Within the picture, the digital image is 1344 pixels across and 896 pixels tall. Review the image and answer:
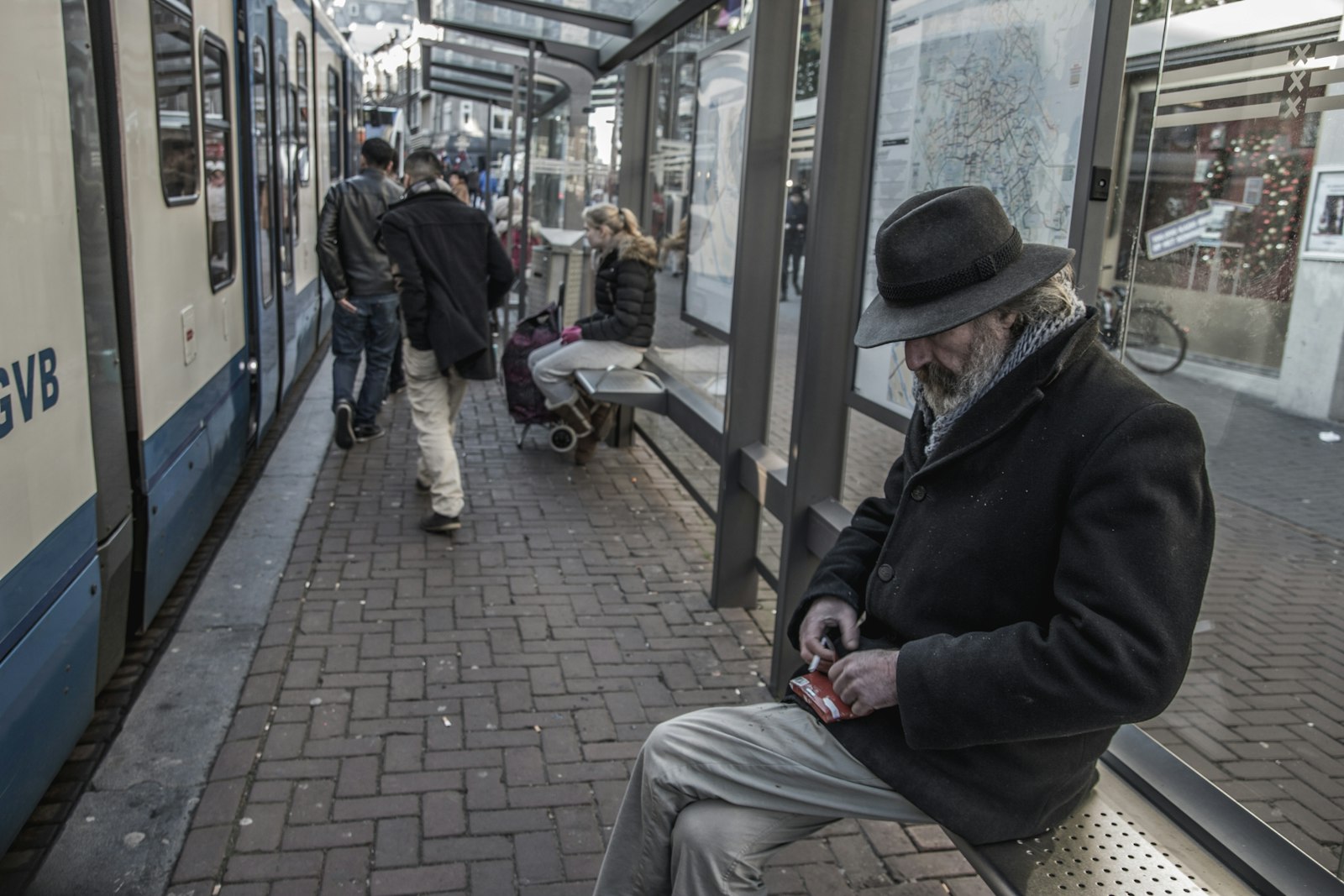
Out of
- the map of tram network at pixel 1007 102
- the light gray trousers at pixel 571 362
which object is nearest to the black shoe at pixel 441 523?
the light gray trousers at pixel 571 362

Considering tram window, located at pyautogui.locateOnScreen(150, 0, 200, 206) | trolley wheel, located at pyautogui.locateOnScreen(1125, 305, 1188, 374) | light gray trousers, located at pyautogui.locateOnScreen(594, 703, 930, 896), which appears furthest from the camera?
tram window, located at pyautogui.locateOnScreen(150, 0, 200, 206)

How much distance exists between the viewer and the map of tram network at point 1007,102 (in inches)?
119

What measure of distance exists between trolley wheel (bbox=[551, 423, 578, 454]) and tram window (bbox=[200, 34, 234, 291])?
2.42 metres

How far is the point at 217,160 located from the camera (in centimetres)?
570

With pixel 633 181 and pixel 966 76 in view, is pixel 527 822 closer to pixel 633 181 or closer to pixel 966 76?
pixel 966 76

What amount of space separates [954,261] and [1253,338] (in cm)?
91

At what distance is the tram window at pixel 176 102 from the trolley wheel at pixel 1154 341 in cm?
353

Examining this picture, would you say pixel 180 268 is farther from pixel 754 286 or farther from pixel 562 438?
pixel 562 438

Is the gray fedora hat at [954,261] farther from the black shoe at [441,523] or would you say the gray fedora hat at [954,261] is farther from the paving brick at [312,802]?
the black shoe at [441,523]

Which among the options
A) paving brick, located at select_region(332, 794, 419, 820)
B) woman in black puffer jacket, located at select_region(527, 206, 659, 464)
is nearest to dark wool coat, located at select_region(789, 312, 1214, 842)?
paving brick, located at select_region(332, 794, 419, 820)

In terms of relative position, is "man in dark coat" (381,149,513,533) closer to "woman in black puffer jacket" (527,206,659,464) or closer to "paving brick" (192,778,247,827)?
"woman in black puffer jacket" (527,206,659,464)

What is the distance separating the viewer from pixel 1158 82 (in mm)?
2771

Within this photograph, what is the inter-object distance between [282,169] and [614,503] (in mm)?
3486

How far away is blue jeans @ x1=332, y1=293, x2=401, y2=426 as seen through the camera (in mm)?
7949
